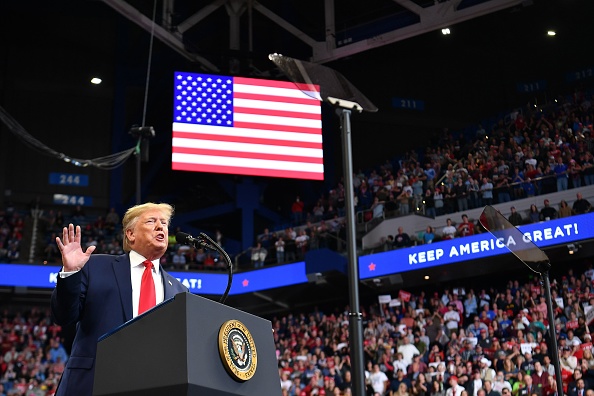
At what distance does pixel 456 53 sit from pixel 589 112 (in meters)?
9.85

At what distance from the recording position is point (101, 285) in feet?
11.8

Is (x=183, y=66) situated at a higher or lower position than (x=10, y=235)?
higher

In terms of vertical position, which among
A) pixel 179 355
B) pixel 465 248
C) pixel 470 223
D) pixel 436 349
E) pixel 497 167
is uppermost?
pixel 497 167

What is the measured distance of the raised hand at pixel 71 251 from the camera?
3371mm

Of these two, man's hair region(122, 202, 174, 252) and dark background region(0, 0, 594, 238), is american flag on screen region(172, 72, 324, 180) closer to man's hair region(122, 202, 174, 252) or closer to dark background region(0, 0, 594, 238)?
dark background region(0, 0, 594, 238)

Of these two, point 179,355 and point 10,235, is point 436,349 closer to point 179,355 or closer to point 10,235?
point 179,355

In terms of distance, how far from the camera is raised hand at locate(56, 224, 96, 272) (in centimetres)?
337

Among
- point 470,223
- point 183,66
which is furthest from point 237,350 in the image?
point 183,66

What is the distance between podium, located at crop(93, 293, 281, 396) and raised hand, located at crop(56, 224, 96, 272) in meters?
0.52

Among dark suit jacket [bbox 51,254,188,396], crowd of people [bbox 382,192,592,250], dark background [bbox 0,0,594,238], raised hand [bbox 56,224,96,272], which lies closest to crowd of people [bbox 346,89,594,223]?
crowd of people [bbox 382,192,592,250]

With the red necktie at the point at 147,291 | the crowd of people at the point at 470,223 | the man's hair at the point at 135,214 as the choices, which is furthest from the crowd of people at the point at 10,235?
the red necktie at the point at 147,291

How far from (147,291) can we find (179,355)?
1031 mm

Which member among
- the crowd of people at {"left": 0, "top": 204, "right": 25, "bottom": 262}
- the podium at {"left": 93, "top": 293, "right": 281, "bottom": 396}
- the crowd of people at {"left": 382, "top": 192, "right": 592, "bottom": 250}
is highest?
the crowd of people at {"left": 0, "top": 204, "right": 25, "bottom": 262}

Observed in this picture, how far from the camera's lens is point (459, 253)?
20.6 m
